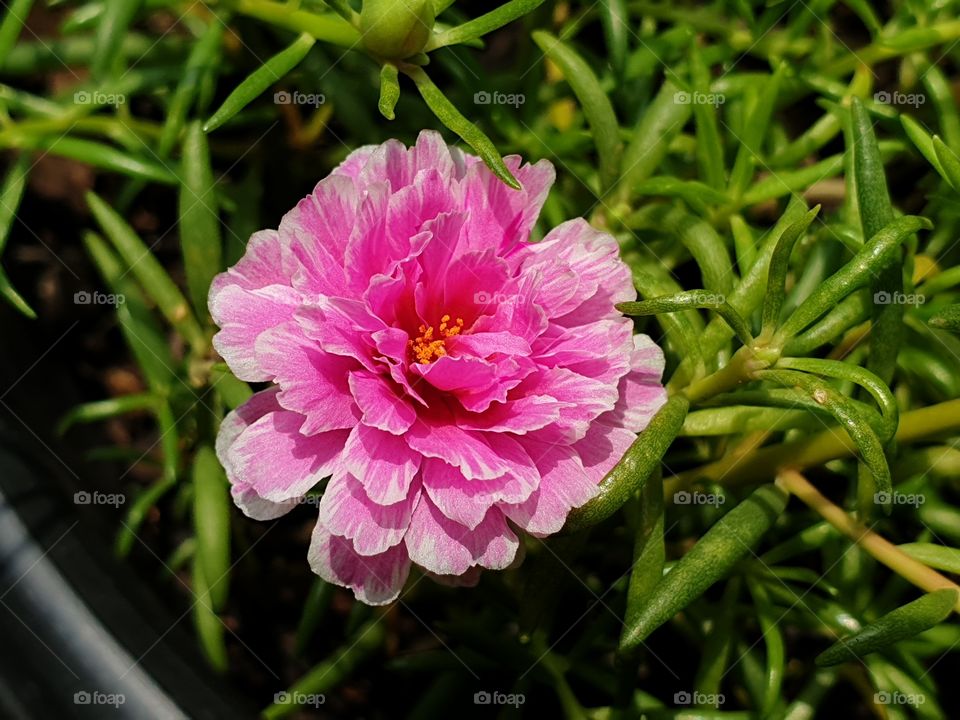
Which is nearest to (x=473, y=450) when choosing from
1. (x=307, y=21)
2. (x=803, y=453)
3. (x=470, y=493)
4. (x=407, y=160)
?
(x=470, y=493)

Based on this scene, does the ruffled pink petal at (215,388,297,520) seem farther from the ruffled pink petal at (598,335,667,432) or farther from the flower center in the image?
the ruffled pink petal at (598,335,667,432)

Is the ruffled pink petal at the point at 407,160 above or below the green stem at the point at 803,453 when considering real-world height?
above

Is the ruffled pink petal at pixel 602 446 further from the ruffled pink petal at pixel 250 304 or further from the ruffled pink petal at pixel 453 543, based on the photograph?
the ruffled pink petal at pixel 250 304

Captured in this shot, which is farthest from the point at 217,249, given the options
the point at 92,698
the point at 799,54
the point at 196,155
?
the point at 799,54

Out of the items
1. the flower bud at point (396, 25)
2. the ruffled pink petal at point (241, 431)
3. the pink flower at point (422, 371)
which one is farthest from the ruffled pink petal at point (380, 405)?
the flower bud at point (396, 25)

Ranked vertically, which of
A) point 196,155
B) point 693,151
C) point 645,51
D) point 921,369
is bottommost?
point 921,369

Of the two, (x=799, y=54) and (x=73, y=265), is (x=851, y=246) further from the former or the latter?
(x=73, y=265)

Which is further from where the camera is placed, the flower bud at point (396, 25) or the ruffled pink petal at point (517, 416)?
the flower bud at point (396, 25)
